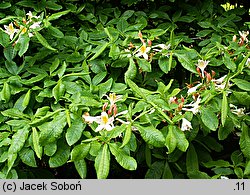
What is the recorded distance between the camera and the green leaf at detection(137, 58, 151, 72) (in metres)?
1.53

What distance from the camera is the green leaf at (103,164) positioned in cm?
124

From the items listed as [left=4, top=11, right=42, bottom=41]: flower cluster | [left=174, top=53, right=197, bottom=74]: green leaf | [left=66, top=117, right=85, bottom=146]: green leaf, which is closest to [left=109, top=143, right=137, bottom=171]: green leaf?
[left=66, top=117, right=85, bottom=146]: green leaf

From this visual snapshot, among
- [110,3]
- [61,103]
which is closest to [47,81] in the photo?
[61,103]

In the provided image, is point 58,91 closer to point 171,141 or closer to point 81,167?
point 81,167

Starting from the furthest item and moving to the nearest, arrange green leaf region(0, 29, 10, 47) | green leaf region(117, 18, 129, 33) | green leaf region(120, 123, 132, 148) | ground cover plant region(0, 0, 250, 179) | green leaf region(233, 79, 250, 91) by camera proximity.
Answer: green leaf region(117, 18, 129, 33), green leaf region(0, 29, 10, 47), green leaf region(233, 79, 250, 91), ground cover plant region(0, 0, 250, 179), green leaf region(120, 123, 132, 148)

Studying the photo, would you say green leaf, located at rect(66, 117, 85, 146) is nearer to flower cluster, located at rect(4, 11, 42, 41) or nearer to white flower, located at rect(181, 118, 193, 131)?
white flower, located at rect(181, 118, 193, 131)

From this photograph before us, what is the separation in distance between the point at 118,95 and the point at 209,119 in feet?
1.01

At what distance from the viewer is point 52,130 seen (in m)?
1.29

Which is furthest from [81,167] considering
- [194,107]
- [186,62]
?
[186,62]

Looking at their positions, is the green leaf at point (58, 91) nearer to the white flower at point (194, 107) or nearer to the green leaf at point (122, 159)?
Answer: the green leaf at point (122, 159)

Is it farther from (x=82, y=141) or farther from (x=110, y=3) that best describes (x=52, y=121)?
(x=110, y=3)

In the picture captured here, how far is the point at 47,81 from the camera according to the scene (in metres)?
1.55

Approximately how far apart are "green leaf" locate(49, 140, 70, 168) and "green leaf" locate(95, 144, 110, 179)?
18 centimetres
